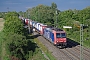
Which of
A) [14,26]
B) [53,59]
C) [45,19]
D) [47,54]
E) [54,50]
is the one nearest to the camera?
[53,59]

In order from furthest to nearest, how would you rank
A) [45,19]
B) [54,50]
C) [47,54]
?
1. [45,19]
2. [54,50]
3. [47,54]

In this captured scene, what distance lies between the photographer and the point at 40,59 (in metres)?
32.8

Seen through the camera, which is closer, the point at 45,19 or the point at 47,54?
the point at 47,54

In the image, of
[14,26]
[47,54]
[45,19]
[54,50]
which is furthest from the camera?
[45,19]

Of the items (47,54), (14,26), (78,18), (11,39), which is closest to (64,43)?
(47,54)

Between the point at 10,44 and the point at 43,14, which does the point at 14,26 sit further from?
the point at 43,14

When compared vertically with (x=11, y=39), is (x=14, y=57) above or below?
below

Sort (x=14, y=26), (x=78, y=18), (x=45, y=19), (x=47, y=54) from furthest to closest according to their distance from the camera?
(x=45, y=19) → (x=78, y=18) → (x=14, y=26) → (x=47, y=54)

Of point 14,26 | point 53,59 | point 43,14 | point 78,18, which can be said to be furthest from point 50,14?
point 53,59

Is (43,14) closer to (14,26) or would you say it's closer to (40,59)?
(14,26)

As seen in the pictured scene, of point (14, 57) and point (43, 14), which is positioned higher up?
point (43, 14)

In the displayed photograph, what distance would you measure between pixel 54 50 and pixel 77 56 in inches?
230

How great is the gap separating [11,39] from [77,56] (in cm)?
1294

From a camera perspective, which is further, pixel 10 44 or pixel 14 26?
pixel 14 26
